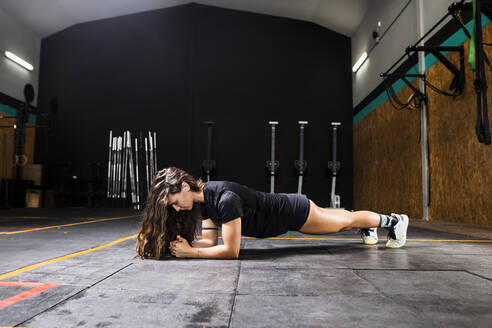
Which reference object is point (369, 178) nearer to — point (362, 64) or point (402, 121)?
point (402, 121)

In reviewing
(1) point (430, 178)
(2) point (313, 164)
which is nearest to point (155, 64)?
(2) point (313, 164)

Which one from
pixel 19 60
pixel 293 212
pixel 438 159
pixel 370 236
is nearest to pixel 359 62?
pixel 438 159

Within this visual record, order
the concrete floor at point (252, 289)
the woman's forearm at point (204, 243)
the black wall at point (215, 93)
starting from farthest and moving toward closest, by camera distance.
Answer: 1. the black wall at point (215, 93)
2. the woman's forearm at point (204, 243)
3. the concrete floor at point (252, 289)

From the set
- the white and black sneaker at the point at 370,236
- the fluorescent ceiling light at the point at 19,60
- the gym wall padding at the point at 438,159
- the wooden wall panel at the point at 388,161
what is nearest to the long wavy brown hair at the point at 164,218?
the white and black sneaker at the point at 370,236

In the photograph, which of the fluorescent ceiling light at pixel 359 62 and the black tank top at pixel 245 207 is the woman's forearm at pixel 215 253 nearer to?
the black tank top at pixel 245 207

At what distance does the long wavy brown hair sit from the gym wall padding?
3.48 m

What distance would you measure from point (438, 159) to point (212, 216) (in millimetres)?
3928

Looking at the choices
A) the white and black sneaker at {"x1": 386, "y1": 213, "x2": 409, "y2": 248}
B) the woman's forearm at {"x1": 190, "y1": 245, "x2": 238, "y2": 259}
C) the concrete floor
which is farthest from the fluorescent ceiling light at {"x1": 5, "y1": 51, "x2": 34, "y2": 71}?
the white and black sneaker at {"x1": 386, "y1": 213, "x2": 409, "y2": 248}

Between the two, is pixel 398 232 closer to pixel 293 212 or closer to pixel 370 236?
pixel 370 236

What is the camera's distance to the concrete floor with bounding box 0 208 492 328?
1.00 metres

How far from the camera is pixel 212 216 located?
2.01m

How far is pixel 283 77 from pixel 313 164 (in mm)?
2244

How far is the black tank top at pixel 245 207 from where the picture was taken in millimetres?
1811

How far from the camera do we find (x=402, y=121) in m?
5.70
